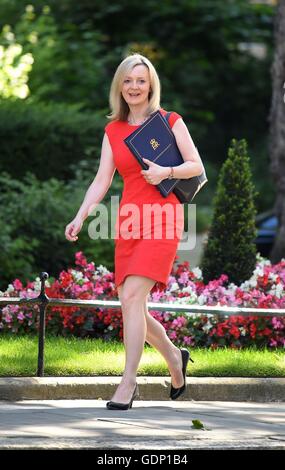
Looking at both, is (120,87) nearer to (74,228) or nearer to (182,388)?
(74,228)

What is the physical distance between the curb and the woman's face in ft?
→ 6.28

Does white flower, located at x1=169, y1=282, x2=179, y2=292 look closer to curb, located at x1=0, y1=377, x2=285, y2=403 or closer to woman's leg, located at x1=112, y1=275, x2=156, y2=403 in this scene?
curb, located at x1=0, y1=377, x2=285, y2=403

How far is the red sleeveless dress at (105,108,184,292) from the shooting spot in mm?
7812

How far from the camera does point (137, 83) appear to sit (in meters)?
7.92

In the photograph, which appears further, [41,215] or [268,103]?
[268,103]

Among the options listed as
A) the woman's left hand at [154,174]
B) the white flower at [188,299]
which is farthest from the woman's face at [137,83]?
the white flower at [188,299]

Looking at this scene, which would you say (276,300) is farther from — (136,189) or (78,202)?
(78,202)

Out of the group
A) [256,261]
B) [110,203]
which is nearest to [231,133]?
[110,203]

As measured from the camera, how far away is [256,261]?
12.2m

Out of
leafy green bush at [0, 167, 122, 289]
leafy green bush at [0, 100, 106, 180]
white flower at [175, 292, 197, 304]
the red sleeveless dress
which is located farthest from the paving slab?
leafy green bush at [0, 100, 106, 180]

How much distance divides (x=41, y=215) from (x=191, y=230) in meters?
4.16

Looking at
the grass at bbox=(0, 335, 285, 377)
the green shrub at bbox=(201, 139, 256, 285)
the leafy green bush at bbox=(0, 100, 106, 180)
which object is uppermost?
the leafy green bush at bbox=(0, 100, 106, 180)

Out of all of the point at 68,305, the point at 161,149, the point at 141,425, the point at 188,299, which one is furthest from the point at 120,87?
the point at 188,299

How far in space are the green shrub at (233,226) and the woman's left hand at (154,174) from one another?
423cm
